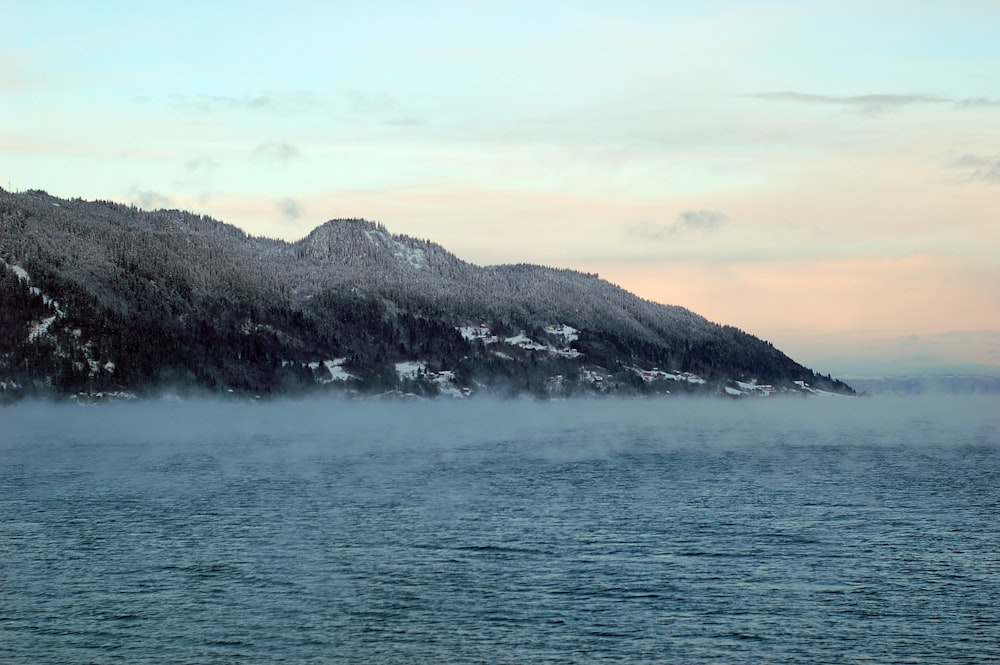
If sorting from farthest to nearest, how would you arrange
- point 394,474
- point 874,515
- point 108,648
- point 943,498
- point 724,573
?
1. point 394,474
2. point 943,498
3. point 874,515
4. point 724,573
5. point 108,648

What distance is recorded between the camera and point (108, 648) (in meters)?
72.1

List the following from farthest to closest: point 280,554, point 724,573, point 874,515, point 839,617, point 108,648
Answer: point 874,515 < point 280,554 < point 724,573 < point 839,617 < point 108,648

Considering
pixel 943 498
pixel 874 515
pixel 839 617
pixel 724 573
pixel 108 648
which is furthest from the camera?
pixel 943 498

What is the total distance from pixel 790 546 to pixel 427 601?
1616 inches

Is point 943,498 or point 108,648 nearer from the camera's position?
point 108,648

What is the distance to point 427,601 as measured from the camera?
84500mm

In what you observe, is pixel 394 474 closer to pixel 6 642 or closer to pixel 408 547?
pixel 408 547

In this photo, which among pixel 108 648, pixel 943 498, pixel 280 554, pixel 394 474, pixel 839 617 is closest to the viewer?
pixel 108 648

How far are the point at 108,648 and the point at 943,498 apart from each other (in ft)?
373

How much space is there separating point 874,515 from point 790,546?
27368 millimetres

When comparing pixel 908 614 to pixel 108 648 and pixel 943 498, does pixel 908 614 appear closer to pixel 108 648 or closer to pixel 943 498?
pixel 108 648

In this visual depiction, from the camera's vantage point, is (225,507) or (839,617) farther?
(225,507)

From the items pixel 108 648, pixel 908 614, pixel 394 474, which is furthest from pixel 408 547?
pixel 394 474

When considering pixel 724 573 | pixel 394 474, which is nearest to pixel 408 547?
pixel 724 573
